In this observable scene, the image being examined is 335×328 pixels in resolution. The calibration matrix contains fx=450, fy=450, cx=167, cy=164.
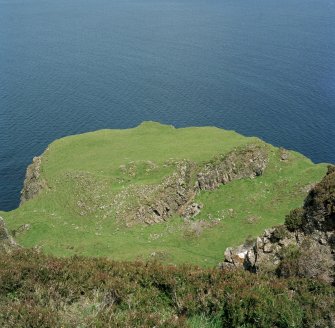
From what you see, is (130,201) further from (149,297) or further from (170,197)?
(149,297)

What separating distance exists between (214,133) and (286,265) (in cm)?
3455

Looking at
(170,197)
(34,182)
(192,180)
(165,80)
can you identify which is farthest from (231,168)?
(165,80)

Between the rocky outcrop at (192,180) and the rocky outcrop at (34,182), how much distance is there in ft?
43.2

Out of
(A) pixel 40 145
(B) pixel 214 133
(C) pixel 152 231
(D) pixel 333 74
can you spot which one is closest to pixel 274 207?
(C) pixel 152 231

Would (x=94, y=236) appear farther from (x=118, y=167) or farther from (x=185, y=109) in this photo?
(x=185, y=109)

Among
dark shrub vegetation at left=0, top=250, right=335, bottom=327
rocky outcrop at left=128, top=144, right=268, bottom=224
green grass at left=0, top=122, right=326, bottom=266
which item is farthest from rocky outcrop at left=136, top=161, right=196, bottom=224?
dark shrub vegetation at left=0, top=250, right=335, bottom=327

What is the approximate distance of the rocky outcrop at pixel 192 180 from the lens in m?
45.0

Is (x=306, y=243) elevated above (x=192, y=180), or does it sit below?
above

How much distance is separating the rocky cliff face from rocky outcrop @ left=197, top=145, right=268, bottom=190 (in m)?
19.2

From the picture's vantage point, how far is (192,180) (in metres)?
47.4

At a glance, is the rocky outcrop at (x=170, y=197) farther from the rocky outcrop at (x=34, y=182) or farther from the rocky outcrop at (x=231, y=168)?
the rocky outcrop at (x=34, y=182)

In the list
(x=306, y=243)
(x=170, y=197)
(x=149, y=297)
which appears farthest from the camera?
(x=170, y=197)

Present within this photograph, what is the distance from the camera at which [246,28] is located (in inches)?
6673

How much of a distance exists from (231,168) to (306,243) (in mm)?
24535
